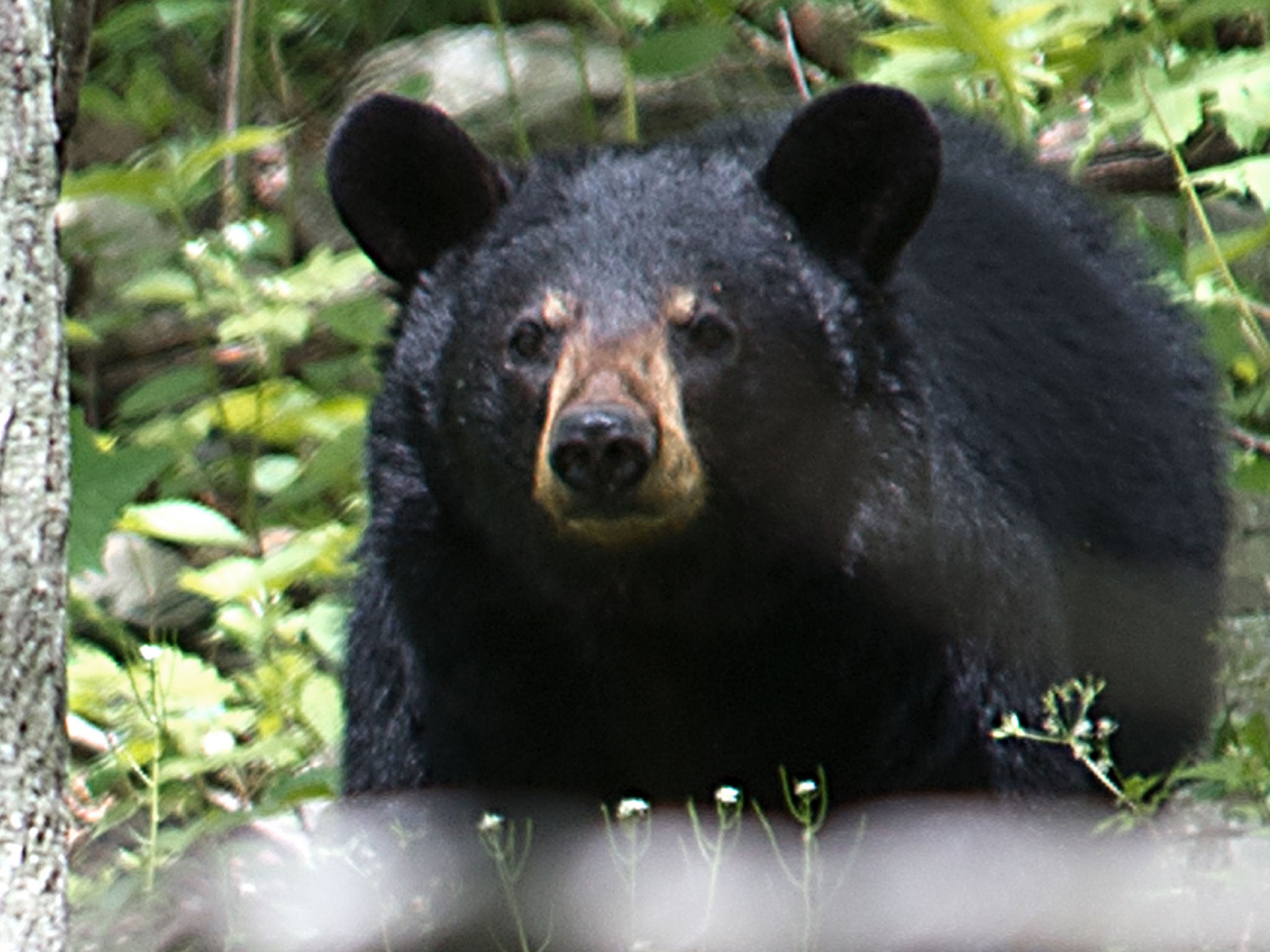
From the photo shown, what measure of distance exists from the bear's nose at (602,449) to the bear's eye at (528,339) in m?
0.35

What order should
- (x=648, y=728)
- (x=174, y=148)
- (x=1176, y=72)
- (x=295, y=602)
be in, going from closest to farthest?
(x=648, y=728)
(x=1176, y=72)
(x=174, y=148)
(x=295, y=602)

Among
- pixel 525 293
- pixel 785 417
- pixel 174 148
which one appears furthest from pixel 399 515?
pixel 174 148

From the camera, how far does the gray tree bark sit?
3238 millimetres

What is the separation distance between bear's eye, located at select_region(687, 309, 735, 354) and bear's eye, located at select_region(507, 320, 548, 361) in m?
0.26

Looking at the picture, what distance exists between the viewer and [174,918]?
4.17m

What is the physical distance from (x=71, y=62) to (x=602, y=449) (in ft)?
3.95

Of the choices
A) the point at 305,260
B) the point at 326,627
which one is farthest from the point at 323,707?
the point at 305,260

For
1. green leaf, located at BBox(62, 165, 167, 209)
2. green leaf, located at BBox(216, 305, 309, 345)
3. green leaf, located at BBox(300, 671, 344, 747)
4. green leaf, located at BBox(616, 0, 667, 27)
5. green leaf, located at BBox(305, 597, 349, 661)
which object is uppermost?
green leaf, located at BBox(616, 0, 667, 27)

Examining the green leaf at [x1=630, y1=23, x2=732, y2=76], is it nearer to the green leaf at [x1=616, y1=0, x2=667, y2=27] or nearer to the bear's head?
the green leaf at [x1=616, y1=0, x2=667, y2=27]

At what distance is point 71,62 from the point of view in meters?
3.95

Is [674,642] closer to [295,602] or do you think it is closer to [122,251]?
[295,602]

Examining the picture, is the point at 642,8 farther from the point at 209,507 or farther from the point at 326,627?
the point at 209,507

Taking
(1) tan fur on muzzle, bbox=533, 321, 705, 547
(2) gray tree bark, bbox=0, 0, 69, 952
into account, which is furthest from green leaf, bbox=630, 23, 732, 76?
(2) gray tree bark, bbox=0, 0, 69, 952

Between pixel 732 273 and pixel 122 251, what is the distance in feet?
12.0
